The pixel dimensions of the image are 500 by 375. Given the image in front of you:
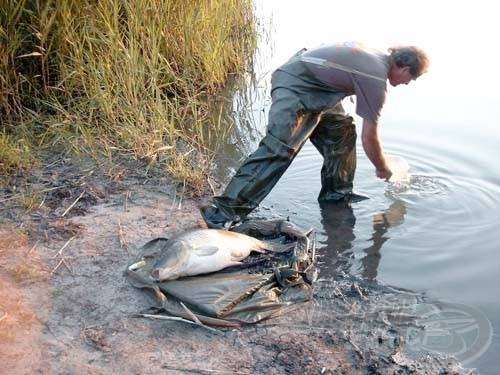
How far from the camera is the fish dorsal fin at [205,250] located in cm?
367

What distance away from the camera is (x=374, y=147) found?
4.54 m

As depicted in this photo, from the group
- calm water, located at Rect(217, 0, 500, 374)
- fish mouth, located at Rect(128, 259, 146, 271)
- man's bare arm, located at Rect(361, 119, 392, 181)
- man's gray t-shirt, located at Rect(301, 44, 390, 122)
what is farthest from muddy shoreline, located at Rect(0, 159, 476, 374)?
man's gray t-shirt, located at Rect(301, 44, 390, 122)

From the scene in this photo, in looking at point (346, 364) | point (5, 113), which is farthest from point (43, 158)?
point (346, 364)

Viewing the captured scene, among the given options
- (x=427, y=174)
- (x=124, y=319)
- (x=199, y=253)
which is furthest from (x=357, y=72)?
(x=124, y=319)

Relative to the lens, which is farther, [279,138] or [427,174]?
[427,174]

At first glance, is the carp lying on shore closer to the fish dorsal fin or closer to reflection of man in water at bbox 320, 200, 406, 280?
the fish dorsal fin

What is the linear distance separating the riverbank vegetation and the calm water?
3.23ft

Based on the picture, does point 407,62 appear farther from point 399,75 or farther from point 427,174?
point 427,174

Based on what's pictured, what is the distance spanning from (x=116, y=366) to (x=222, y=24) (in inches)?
198

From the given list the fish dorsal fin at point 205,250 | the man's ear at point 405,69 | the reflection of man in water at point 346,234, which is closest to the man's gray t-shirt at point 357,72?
the man's ear at point 405,69

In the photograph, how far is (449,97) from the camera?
24.2ft

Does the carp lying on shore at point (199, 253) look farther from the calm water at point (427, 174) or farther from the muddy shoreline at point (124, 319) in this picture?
the calm water at point (427, 174)

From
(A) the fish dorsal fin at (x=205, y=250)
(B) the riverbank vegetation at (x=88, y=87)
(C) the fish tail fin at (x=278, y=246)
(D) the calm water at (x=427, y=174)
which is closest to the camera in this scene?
(A) the fish dorsal fin at (x=205, y=250)

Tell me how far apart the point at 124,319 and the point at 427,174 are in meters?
3.50
